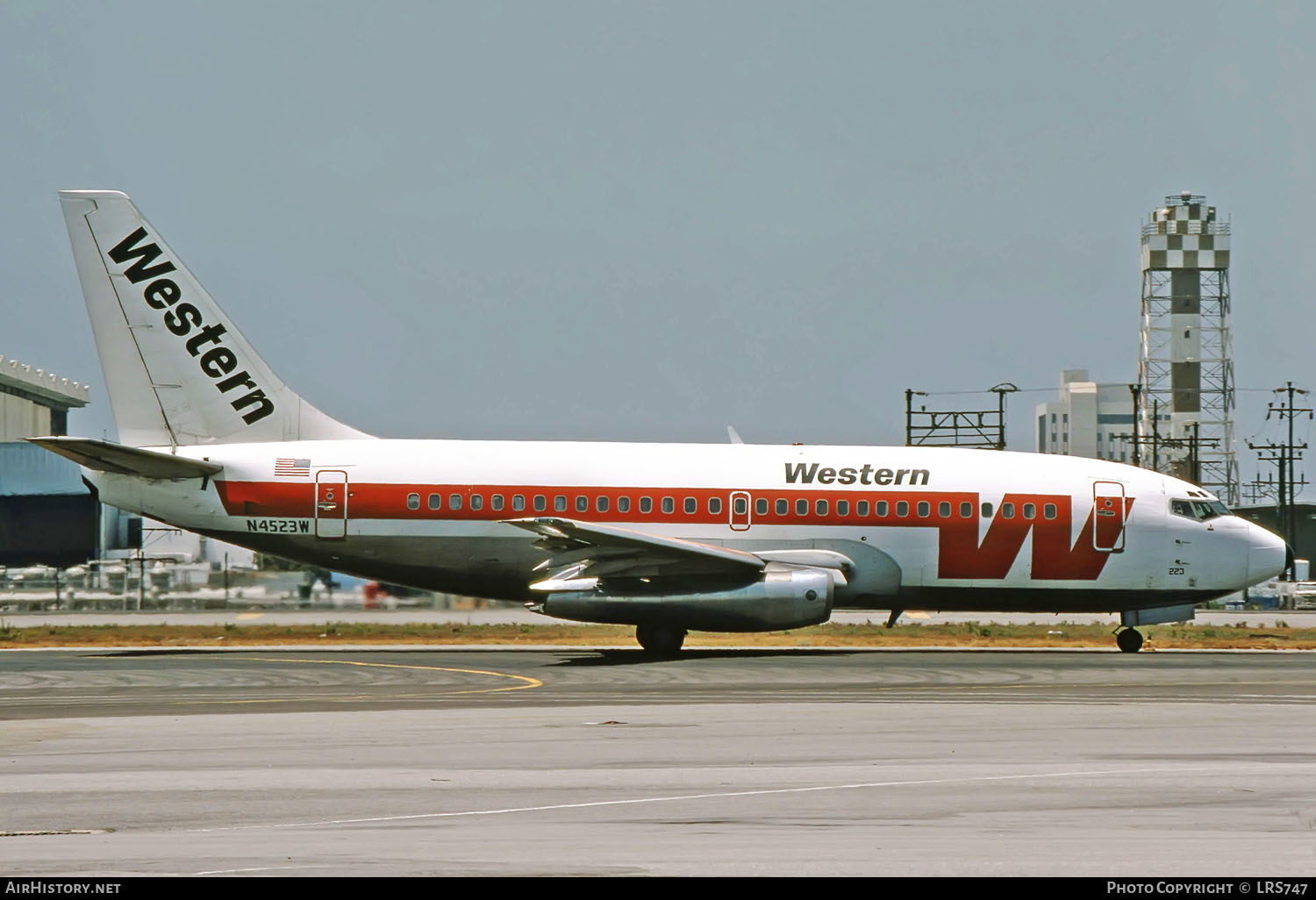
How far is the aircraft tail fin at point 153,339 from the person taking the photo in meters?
31.4

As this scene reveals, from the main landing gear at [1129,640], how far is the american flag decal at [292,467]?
17.5m

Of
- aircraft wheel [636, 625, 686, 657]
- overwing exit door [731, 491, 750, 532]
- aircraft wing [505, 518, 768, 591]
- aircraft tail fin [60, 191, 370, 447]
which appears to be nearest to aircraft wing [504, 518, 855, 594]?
aircraft wing [505, 518, 768, 591]

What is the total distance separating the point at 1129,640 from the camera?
105ft

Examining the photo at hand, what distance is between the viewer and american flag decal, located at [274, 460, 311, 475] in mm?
30891

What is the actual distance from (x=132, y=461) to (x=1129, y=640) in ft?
69.1

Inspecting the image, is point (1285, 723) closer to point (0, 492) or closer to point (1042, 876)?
point (1042, 876)

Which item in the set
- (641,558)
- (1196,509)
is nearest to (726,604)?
(641,558)

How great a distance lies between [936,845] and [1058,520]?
72.8ft

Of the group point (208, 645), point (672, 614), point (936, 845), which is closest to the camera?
point (936, 845)

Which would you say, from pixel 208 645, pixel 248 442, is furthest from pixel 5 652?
pixel 248 442

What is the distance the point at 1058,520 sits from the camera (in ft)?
103

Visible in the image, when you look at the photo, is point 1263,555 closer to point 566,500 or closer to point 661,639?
point 661,639

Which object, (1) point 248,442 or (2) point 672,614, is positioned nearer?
(2) point 672,614

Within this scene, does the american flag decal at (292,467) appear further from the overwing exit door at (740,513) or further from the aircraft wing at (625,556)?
the overwing exit door at (740,513)
